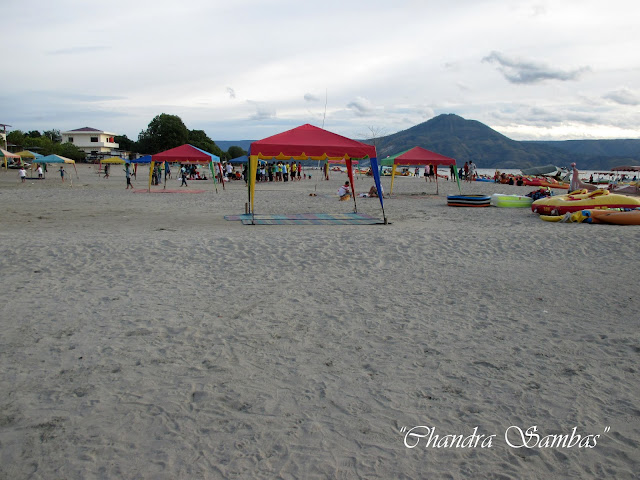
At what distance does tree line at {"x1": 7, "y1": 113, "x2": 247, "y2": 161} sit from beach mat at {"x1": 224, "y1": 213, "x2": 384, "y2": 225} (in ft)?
184

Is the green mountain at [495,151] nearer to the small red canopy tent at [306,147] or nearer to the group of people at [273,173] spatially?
the group of people at [273,173]

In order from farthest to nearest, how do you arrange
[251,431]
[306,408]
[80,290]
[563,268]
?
1. [563,268]
2. [80,290]
3. [306,408]
4. [251,431]

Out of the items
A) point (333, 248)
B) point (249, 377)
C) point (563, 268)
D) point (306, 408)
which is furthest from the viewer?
point (333, 248)

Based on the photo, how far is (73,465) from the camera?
248 centimetres

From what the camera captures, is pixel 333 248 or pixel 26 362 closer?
pixel 26 362

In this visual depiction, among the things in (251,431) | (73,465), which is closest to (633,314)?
(251,431)

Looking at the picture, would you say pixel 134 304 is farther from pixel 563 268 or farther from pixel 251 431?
pixel 563 268

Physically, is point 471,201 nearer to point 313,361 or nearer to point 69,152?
point 313,361

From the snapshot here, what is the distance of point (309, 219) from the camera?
1181 cm

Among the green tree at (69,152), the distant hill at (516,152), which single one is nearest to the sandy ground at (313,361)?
the green tree at (69,152)

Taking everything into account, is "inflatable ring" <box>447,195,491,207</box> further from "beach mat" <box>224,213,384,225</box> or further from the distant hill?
the distant hill

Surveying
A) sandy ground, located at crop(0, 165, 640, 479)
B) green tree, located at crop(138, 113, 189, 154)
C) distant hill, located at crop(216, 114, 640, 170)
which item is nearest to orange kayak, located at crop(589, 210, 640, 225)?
sandy ground, located at crop(0, 165, 640, 479)

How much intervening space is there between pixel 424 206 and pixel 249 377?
13626 millimetres

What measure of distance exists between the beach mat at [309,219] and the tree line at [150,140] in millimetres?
55936
